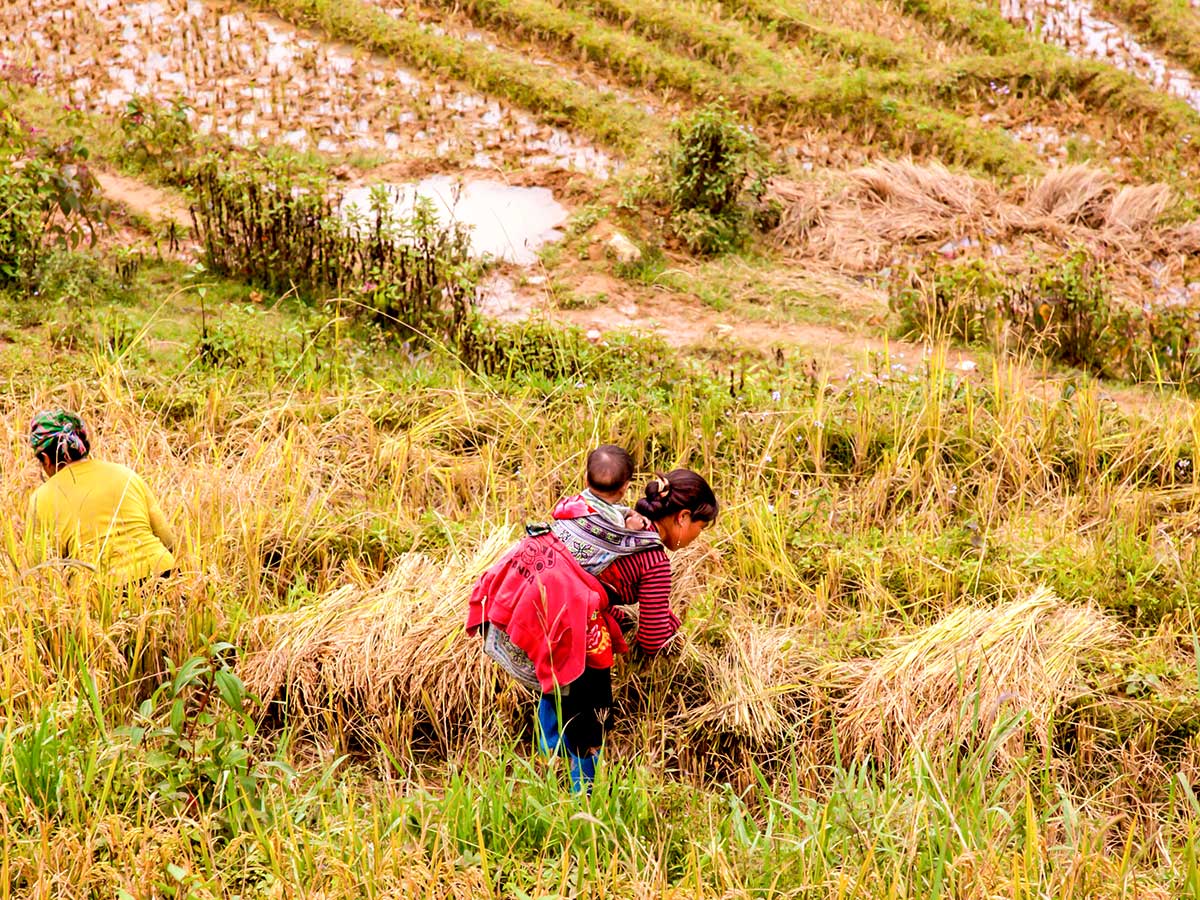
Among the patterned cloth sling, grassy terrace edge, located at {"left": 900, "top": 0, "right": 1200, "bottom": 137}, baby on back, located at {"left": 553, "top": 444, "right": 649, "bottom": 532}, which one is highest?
grassy terrace edge, located at {"left": 900, "top": 0, "right": 1200, "bottom": 137}

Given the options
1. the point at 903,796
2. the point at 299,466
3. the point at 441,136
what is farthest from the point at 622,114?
the point at 903,796

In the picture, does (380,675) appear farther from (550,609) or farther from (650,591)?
(650,591)

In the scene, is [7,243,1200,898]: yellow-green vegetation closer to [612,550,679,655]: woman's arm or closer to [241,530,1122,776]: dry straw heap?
[241,530,1122,776]: dry straw heap

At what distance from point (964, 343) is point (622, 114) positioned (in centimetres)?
370

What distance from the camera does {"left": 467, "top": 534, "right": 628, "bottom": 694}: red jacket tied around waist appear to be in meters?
3.26

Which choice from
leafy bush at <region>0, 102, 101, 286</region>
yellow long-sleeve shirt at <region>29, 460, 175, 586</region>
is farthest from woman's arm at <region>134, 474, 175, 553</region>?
leafy bush at <region>0, 102, 101, 286</region>

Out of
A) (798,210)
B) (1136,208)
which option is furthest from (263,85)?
(1136,208)

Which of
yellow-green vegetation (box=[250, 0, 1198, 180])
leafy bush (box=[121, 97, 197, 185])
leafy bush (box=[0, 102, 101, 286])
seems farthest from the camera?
yellow-green vegetation (box=[250, 0, 1198, 180])

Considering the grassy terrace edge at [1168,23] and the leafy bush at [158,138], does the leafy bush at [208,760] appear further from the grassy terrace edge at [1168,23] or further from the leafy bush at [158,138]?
the grassy terrace edge at [1168,23]

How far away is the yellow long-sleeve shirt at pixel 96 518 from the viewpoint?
3.80 metres

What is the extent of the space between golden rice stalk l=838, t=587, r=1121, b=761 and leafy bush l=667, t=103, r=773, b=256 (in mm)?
3904

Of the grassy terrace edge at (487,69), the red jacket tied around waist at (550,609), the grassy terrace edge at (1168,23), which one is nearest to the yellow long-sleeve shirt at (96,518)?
the red jacket tied around waist at (550,609)

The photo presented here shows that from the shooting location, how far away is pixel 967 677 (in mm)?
3822

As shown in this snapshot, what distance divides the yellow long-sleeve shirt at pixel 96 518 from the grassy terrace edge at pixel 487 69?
535cm
